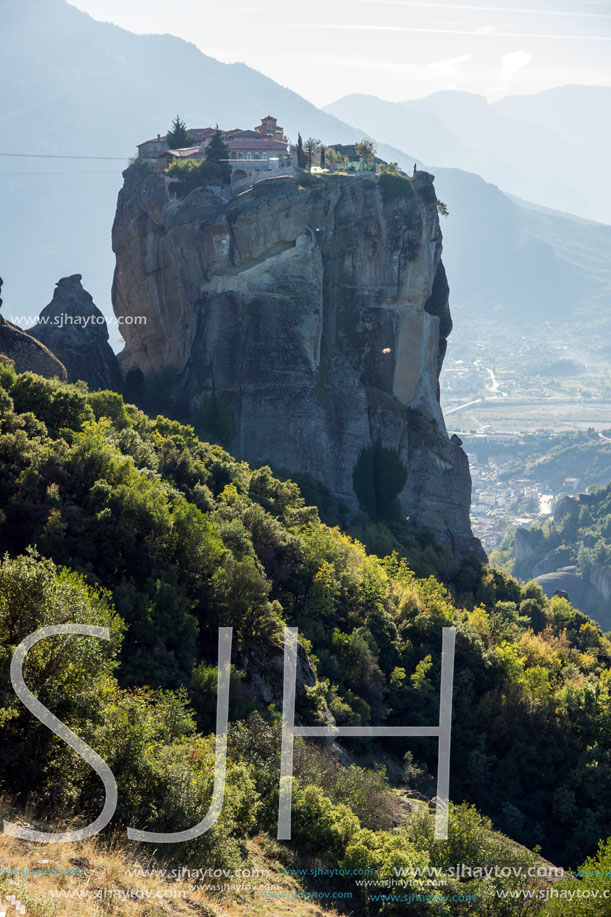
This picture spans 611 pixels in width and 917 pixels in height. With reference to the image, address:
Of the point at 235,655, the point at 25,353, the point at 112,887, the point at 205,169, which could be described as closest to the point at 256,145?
the point at 205,169

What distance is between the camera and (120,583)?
86.4ft

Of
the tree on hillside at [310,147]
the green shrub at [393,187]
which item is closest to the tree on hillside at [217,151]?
the tree on hillside at [310,147]

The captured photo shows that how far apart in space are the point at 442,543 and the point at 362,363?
1305 cm

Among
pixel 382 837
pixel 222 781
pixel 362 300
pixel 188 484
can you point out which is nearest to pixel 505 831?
pixel 382 837

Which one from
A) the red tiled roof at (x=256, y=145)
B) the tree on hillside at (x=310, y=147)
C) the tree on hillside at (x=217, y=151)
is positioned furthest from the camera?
the tree on hillside at (x=310, y=147)

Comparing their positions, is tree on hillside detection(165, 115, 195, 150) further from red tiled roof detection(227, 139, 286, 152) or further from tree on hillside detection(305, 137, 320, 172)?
tree on hillside detection(305, 137, 320, 172)

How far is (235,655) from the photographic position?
1084 inches

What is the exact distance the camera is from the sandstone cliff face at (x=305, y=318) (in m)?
56.4

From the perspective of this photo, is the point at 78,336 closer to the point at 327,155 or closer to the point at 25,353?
the point at 25,353

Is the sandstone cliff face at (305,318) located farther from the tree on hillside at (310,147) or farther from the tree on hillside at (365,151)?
the tree on hillside at (365,151)

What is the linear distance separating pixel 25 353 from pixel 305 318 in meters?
18.0

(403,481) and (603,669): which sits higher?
(403,481)

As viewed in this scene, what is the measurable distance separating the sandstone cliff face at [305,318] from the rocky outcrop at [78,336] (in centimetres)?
399

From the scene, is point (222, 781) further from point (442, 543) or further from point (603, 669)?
point (442, 543)
